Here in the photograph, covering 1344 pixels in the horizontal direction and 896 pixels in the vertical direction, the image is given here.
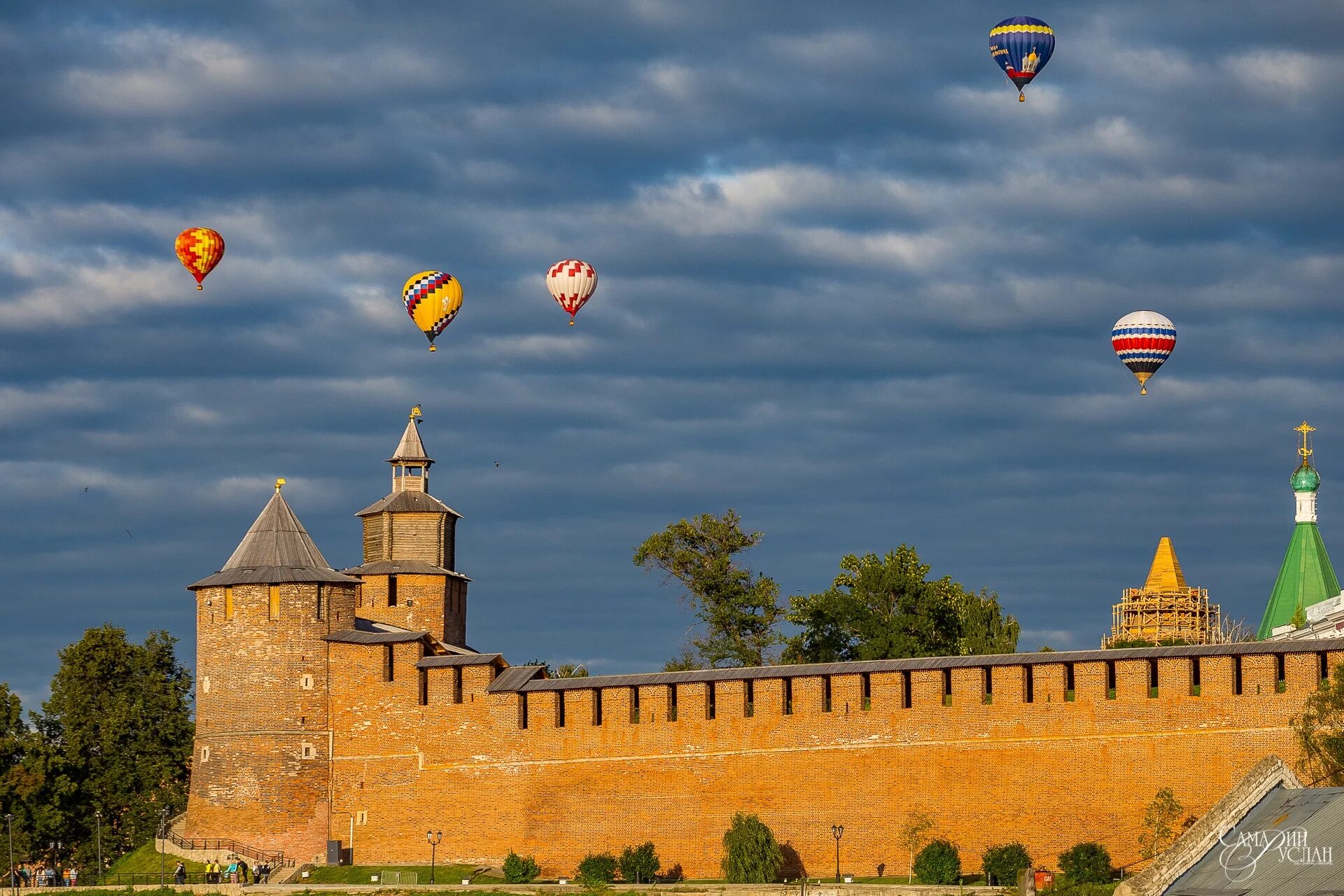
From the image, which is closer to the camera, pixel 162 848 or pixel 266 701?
pixel 162 848

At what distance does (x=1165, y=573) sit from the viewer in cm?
7750

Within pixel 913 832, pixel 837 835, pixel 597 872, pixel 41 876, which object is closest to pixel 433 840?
pixel 597 872

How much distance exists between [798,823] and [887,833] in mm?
1712

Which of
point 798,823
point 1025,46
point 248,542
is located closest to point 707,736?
point 798,823

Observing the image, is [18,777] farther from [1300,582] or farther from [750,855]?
[1300,582]

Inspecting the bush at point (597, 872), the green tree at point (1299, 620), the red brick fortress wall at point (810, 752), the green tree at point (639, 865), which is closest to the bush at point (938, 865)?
the red brick fortress wall at point (810, 752)

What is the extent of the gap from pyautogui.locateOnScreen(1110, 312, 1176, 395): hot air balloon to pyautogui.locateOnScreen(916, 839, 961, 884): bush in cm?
2021

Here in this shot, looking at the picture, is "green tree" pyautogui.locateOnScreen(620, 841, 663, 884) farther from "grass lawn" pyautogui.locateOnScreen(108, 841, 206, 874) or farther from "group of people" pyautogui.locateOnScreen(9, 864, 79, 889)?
"group of people" pyautogui.locateOnScreen(9, 864, 79, 889)

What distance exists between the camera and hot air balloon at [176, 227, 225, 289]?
58500 mm

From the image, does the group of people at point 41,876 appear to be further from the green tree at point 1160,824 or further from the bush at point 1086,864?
the green tree at point 1160,824

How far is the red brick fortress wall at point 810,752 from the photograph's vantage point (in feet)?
136

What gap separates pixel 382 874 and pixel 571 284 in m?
19.0

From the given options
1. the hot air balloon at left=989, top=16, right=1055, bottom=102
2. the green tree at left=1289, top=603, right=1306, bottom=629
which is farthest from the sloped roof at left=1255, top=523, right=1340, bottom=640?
the hot air balloon at left=989, top=16, right=1055, bottom=102

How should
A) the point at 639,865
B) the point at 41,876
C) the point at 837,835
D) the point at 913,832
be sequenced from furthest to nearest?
the point at 41,876 → the point at 639,865 → the point at 837,835 → the point at 913,832
